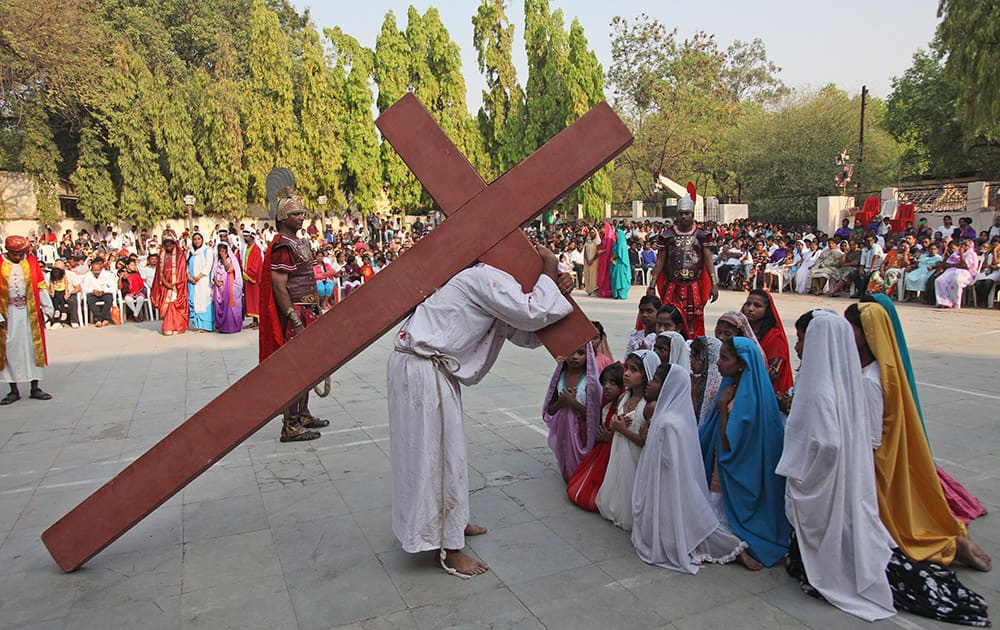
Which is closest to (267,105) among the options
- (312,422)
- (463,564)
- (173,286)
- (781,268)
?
(173,286)

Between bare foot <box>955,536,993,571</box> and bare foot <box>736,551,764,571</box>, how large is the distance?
955mm

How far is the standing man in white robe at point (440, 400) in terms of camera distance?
3.12 meters

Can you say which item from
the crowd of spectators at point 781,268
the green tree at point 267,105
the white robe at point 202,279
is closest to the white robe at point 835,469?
the crowd of spectators at point 781,268

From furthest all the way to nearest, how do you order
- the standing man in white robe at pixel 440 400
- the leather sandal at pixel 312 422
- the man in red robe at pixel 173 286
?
the man in red robe at pixel 173 286
the leather sandal at pixel 312 422
the standing man in white robe at pixel 440 400

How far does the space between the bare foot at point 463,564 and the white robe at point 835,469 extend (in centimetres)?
157

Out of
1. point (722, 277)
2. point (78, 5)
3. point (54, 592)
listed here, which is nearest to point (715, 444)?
point (54, 592)

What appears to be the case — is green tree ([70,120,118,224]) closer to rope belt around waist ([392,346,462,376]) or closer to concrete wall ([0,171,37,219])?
concrete wall ([0,171,37,219])

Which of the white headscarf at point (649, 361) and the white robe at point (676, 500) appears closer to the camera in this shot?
the white robe at point (676, 500)

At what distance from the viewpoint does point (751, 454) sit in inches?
141

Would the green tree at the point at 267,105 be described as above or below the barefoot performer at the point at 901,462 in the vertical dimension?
→ above

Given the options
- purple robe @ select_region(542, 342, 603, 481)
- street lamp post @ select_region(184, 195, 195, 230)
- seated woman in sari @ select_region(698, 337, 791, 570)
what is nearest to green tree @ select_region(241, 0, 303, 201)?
street lamp post @ select_region(184, 195, 195, 230)

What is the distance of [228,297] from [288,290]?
7.51 metres

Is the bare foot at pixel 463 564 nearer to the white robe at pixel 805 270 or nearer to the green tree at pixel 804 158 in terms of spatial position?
the white robe at pixel 805 270

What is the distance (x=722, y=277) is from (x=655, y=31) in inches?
916
